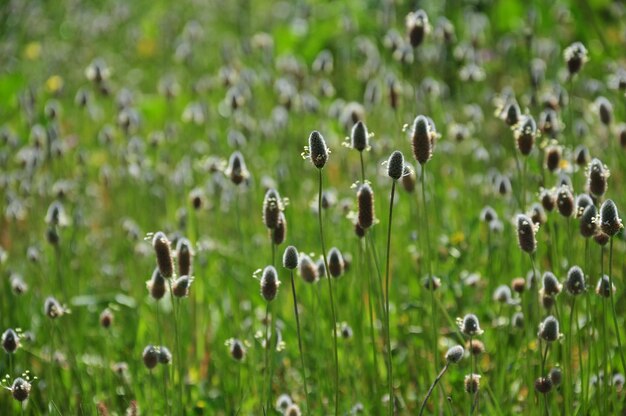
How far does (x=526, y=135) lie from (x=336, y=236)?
1.48 m

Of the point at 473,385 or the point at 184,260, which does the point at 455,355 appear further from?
the point at 184,260

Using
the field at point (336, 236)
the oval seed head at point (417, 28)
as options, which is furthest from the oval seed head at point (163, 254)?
the oval seed head at point (417, 28)

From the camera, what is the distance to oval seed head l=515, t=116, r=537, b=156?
2.23 meters

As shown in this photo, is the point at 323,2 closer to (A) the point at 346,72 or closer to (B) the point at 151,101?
(A) the point at 346,72

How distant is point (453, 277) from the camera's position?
9.73 ft

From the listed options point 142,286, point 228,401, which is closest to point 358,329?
point 228,401

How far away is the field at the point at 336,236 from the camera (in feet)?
7.04

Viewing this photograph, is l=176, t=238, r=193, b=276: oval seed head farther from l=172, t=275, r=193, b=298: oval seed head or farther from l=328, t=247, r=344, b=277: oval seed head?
l=328, t=247, r=344, b=277: oval seed head

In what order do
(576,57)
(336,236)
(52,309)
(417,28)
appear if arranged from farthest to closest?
1. (336,236)
2. (417,28)
3. (576,57)
4. (52,309)

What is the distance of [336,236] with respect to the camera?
3615mm

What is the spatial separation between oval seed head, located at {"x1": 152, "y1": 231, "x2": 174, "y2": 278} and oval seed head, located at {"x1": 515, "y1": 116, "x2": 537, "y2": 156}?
91 cm

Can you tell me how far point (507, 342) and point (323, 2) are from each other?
13.3ft

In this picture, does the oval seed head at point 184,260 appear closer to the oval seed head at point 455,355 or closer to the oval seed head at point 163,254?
the oval seed head at point 163,254

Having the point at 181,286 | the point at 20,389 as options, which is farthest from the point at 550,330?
the point at 20,389
